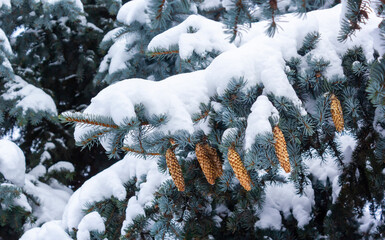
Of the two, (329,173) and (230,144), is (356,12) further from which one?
(329,173)

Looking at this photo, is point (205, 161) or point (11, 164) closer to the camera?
point (205, 161)

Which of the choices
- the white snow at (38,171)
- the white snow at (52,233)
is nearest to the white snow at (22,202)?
the white snow at (38,171)

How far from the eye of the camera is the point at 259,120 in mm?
1605

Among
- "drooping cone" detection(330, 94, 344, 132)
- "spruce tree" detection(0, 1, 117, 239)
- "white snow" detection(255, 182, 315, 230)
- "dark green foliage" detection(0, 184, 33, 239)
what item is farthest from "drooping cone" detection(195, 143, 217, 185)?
"spruce tree" detection(0, 1, 117, 239)

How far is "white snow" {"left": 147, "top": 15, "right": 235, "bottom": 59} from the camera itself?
8.58ft

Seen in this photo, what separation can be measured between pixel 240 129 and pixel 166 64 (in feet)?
7.44

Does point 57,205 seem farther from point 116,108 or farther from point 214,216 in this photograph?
point 116,108

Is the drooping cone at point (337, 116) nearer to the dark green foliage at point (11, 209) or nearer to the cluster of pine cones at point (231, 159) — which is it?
the cluster of pine cones at point (231, 159)

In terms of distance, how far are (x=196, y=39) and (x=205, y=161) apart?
1.23m

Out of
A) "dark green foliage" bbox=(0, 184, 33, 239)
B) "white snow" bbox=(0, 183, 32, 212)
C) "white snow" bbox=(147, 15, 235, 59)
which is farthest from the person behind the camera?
"white snow" bbox=(0, 183, 32, 212)

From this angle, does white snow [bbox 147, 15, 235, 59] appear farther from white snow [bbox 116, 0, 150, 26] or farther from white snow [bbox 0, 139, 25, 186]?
white snow [bbox 0, 139, 25, 186]

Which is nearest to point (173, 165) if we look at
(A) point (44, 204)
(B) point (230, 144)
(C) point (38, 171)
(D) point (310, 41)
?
(B) point (230, 144)

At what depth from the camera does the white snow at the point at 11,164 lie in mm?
3898

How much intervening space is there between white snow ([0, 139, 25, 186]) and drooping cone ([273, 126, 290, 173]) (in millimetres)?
3307
